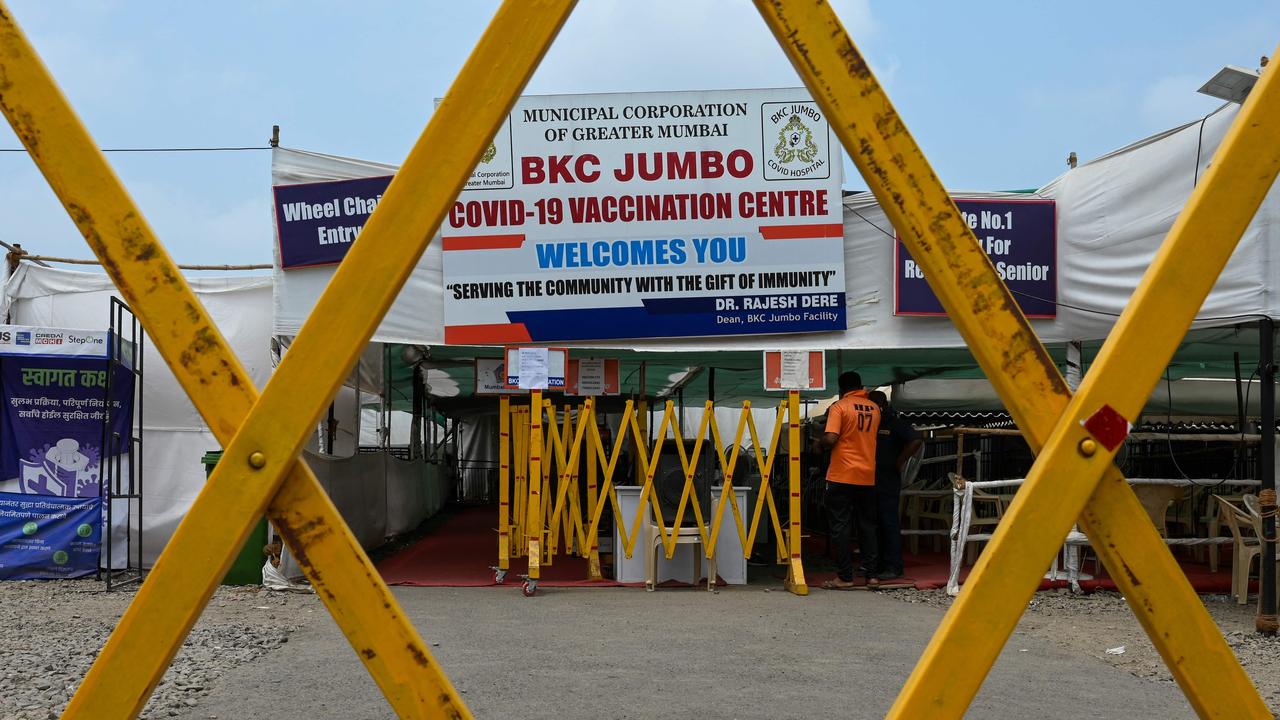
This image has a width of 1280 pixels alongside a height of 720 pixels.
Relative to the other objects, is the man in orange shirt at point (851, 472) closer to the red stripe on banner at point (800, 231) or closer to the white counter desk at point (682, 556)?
the white counter desk at point (682, 556)

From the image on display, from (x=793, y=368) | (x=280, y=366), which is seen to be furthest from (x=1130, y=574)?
(x=793, y=368)

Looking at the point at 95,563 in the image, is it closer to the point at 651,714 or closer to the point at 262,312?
the point at 262,312

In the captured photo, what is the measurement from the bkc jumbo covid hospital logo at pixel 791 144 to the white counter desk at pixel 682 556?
2.92 m

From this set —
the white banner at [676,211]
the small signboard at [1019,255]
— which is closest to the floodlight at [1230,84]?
the small signboard at [1019,255]

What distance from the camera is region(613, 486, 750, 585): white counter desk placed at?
996cm

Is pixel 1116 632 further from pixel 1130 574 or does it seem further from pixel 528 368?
pixel 1130 574

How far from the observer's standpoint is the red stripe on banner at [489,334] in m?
9.73

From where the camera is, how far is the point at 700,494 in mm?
10016

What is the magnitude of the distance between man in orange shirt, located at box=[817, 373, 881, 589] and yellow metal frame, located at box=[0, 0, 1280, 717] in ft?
24.1

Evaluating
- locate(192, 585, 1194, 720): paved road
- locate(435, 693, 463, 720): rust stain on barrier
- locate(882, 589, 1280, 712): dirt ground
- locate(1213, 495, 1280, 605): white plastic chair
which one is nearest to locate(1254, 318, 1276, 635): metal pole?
locate(882, 589, 1280, 712): dirt ground

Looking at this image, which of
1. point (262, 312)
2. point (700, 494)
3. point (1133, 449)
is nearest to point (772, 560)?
point (700, 494)

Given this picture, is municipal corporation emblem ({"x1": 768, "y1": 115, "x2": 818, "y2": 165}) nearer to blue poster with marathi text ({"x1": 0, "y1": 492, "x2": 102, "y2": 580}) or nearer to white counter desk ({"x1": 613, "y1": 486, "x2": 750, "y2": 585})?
white counter desk ({"x1": 613, "y1": 486, "x2": 750, "y2": 585})

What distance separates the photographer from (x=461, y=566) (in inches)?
454

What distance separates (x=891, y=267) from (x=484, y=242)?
3.66 meters
